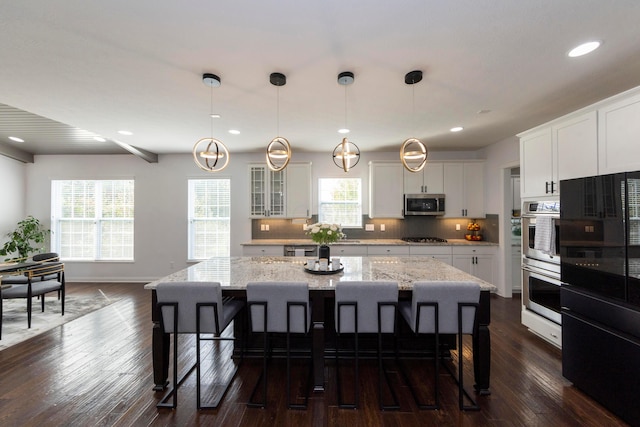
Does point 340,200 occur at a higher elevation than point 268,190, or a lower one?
lower

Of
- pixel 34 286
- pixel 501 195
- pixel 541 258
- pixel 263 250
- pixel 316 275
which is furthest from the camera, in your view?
pixel 263 250

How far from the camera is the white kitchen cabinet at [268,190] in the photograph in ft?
16.9

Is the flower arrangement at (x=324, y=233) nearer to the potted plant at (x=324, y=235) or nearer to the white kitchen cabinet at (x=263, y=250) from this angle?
the potted plant at (x=324, y=235)

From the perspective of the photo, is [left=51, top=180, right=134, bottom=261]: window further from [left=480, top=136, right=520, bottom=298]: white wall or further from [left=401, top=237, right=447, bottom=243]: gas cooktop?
[left=480, top=136, right=520, bottom=298]: white wall

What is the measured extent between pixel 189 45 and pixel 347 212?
13.2 feet

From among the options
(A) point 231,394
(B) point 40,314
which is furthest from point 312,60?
(B) point 40,314

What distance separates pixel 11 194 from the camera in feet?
17.6

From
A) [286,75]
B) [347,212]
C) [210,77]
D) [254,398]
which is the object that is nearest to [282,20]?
[286,75]

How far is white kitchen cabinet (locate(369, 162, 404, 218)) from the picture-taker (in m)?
5.05

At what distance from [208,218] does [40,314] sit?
9.28ft

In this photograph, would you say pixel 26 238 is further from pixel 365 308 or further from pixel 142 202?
pixel 365 308

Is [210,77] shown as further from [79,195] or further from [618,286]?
[79,195]

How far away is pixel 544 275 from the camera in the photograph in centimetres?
292

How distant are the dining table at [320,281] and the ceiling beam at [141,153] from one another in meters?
3.40
